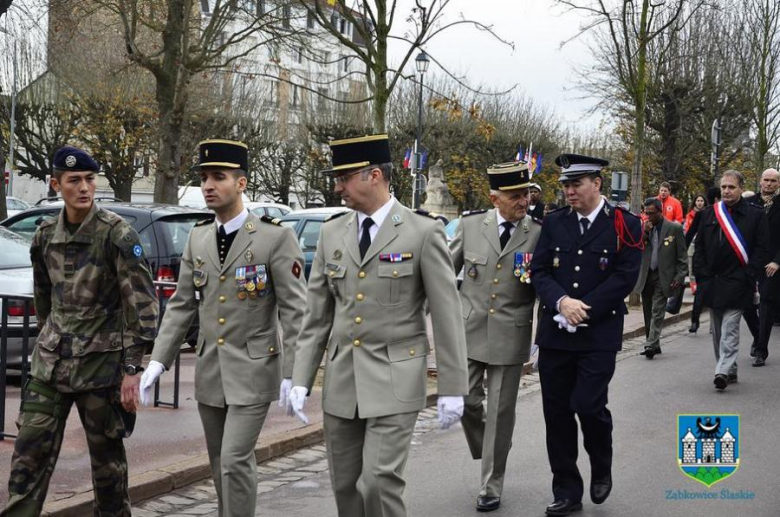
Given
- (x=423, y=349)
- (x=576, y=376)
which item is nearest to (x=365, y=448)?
(x=423, y=349)

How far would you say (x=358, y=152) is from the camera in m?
4.70

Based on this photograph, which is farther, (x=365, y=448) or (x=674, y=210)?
(x=674, y=210)

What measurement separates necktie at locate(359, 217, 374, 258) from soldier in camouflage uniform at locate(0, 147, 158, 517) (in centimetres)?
109

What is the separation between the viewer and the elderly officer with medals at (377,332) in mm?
4617

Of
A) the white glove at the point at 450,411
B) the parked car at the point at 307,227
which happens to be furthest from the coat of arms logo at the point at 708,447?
the parked car at the point at 307,227

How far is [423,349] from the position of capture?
188 inches

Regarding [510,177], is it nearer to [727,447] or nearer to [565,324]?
[565,324]

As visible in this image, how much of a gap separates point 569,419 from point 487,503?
2.28 feet

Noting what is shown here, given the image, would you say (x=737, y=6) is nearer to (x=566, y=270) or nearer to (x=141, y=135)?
(x=141, y=135)

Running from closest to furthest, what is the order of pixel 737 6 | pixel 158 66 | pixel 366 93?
1. pixel 158 66
2. pixel 737 6
3. pixel 366 93

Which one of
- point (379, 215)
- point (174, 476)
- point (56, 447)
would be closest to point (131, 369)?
point (56, 447)

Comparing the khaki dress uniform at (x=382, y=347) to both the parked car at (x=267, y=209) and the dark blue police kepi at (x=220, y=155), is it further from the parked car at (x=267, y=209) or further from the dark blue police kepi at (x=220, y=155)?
the parked car at (x=267, y=209)

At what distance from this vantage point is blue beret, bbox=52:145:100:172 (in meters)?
5.25

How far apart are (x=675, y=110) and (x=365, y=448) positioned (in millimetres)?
38159
